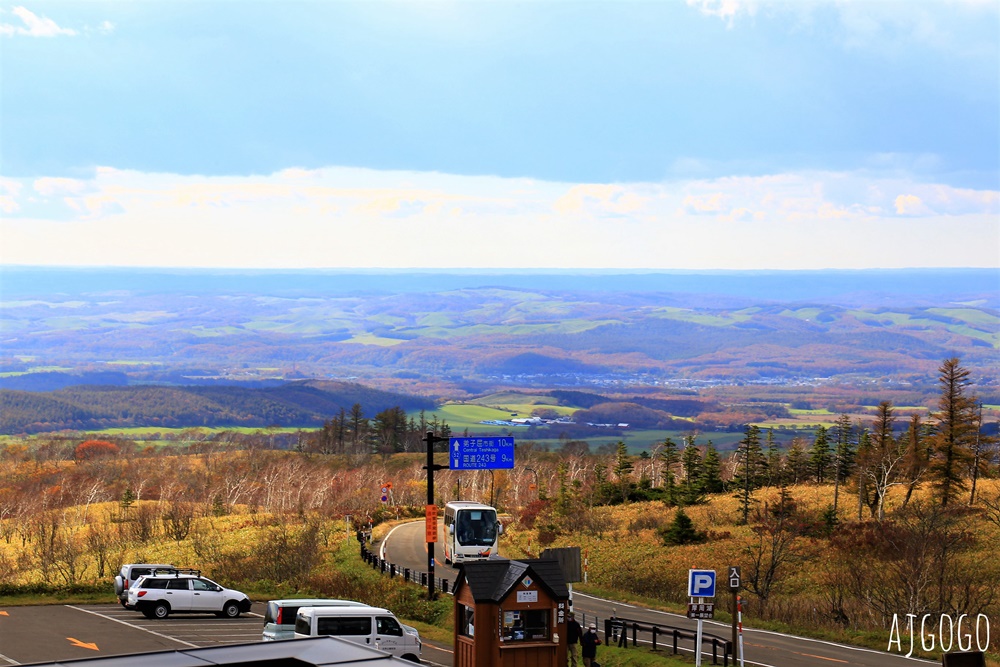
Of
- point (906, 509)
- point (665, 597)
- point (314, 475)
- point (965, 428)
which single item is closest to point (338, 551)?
point (665, 597)

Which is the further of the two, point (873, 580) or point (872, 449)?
point (872, 449)

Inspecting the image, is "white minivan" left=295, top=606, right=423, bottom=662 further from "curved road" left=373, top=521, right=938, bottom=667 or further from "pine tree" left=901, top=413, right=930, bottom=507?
"pine tree" left=901, top=413, right=930, bottom=507

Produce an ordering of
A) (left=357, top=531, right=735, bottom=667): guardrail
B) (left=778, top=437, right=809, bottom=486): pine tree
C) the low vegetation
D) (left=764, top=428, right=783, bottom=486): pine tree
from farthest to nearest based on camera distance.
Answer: (left=764, top=428, right=783, bottom=486): pine tree
(left=778, top=437, right=809, bottom=486): pine tree
the low vegetation
(left=357, top=531, right=735, bottom=667): guardrail

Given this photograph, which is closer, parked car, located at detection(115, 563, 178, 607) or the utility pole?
parked car, located at detection(115, 563, 178, 607)

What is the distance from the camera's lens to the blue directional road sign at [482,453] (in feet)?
183

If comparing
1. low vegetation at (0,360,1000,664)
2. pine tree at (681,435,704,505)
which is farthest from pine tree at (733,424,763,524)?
pine tree at (681,435,704,505)

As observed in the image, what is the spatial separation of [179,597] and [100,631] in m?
4.11

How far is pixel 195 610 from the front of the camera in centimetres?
4025

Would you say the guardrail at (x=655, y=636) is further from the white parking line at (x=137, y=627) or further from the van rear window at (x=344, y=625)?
the white parking line at (x=137, y=627)

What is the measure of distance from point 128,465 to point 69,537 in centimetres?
7510

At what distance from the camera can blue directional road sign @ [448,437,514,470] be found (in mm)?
55812

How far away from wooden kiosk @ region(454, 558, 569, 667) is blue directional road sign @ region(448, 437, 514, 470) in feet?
91.6

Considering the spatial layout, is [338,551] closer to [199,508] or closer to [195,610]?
[195,610]

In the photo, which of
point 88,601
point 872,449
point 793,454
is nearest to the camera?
point 88,601
